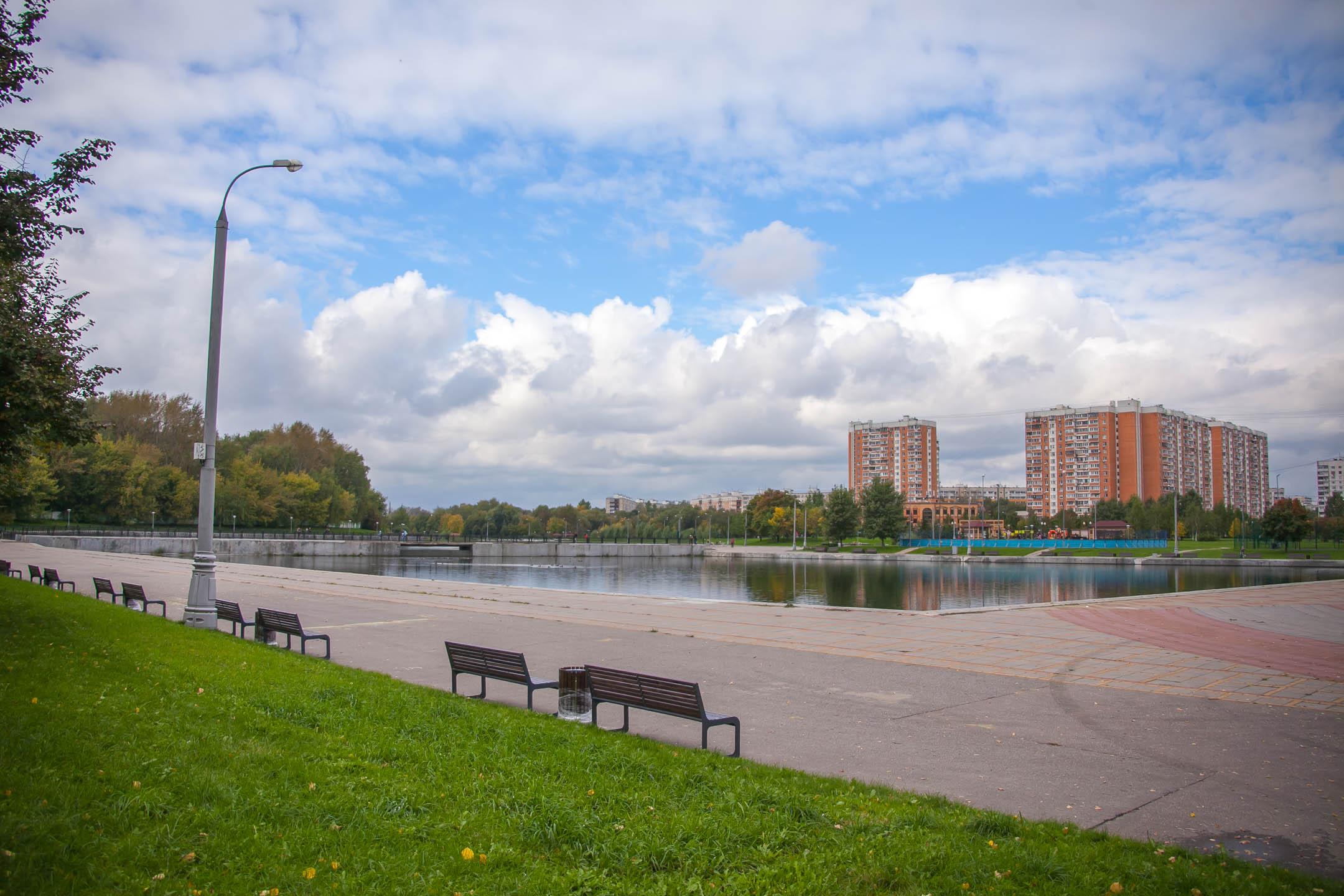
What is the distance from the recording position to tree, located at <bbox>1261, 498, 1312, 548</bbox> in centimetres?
8794

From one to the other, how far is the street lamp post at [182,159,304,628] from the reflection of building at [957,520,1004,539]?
461 ft

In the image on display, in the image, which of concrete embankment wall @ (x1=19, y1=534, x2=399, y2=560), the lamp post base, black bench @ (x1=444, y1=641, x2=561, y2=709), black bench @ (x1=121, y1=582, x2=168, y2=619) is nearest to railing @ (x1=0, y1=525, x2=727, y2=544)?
concrete embankment wall @ (x1=19, y1=534, x2=399, y2=560)

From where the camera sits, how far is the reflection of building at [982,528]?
15029 centimetres

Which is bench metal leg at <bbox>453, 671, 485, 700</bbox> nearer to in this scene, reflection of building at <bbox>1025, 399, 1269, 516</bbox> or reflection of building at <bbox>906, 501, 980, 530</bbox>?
reflection of building at <bbox>1025, 399, 1269, 516</bbox>

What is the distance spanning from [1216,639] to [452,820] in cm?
1753

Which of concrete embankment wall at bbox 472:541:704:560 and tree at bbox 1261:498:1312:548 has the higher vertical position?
tree at bbox 1261:498:1312:548

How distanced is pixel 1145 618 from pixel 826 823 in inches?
769

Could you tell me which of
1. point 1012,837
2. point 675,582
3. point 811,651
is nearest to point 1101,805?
point 1012,837

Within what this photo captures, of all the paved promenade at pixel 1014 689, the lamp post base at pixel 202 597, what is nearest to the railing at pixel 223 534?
the paved promenade at pixel 1014 689

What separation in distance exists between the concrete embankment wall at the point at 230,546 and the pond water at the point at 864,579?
20.7 ft

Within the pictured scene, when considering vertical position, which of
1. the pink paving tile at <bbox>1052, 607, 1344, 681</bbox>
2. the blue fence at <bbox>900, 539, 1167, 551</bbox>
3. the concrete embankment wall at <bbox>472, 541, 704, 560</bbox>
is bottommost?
the concrete embankment wall at <bbox>472, 541, 704, 560</bbox>

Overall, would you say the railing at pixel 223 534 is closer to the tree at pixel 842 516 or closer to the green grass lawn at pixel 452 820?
the tree at pixel 842 516

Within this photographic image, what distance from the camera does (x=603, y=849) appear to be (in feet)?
17.7

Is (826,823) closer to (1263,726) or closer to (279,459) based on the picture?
(1263,726)
